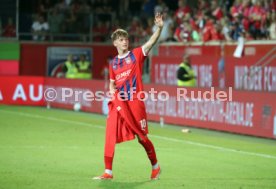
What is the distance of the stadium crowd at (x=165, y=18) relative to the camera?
2539 centimetres

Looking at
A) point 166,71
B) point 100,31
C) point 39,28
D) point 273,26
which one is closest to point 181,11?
point 166,71

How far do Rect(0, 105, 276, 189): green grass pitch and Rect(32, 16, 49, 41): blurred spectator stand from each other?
12257 mm

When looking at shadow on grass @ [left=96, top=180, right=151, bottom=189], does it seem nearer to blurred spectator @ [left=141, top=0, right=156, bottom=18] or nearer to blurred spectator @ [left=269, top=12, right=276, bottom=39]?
blurred spectator @ [left=269, top=12, right=276, bottom=39]

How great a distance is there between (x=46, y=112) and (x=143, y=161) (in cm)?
1310

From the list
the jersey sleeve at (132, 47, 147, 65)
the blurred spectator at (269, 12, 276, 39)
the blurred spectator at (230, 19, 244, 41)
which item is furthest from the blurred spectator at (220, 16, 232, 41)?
the jersey sleeve at (132, 47, 147, 65)

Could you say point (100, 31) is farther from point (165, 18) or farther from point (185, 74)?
point (185, 74)

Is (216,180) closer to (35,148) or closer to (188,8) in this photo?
(35,148)

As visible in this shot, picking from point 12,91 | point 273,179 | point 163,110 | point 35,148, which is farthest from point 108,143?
point 12,91

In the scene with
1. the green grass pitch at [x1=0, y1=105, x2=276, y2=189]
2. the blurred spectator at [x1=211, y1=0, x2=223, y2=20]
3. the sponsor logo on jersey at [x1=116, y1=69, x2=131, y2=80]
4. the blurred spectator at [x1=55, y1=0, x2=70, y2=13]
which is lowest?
the green grass pitch at [x1=0, y1=105, x2=276, y2=189]

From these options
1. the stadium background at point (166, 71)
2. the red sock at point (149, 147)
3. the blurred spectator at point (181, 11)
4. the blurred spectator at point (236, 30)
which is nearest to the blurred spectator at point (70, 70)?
the stadium background at point (166, 71)

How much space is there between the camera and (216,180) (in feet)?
36.7

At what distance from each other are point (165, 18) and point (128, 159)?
59.8 feet

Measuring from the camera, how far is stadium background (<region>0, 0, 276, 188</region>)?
15.0 metres

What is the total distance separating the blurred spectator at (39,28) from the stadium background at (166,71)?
0.67 feet
